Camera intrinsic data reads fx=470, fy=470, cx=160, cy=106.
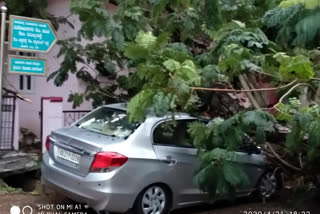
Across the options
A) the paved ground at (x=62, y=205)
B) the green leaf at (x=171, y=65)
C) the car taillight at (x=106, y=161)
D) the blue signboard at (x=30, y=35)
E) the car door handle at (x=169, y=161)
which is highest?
the blue signboard at (x=30, y=35)

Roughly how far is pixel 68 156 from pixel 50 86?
184 inches

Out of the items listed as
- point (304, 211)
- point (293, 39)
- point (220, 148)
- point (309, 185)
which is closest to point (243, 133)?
point (220, 148)

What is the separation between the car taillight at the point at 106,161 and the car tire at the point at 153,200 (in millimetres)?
565

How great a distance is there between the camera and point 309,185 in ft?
24.3

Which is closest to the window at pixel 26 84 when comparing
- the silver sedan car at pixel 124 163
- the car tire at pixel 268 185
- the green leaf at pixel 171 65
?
the silver sedan car at pixel 124 163

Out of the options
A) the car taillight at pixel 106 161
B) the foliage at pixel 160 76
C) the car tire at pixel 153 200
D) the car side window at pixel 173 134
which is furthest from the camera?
the car side window at pixel 173 134

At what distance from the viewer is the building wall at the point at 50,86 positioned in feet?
33.4

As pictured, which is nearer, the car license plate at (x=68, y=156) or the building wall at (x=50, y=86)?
the car license plate at (x=68, y=156)

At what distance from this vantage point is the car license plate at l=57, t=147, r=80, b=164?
5.93 m

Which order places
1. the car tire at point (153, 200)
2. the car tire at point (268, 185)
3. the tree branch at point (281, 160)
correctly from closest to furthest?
the car tire at point (153, 200), the tree branch at point (281, 160), the car tire at point (268, 185)

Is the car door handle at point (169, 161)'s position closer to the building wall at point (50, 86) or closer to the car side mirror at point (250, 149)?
the car side mirror at point (250, 149)

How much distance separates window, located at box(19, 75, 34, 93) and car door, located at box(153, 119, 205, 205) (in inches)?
196

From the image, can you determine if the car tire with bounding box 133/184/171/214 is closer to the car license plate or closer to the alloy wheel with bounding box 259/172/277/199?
the car license plate

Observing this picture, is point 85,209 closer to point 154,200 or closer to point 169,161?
point 154,200
